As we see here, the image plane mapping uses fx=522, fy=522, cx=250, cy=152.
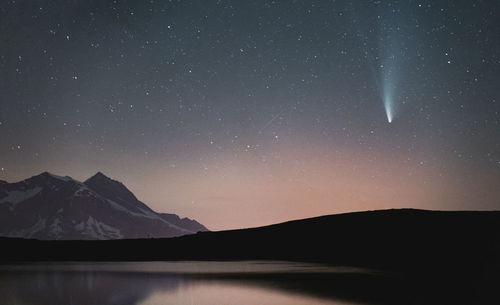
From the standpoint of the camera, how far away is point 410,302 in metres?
19.8

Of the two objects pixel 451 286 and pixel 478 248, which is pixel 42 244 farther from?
pixel 451 286

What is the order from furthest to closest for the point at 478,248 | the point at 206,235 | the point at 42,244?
the point at 42,244
the point at 206,235
the point at 478,248

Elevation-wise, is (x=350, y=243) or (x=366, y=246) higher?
(x=350, y=243)

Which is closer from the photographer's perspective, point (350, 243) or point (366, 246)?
point (366, 246)

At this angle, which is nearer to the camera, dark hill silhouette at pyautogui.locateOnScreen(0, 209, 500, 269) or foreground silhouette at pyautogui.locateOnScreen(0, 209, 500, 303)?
foreground silhouette at pyautogui.locateOnScreen(0, 209, 500, 303)

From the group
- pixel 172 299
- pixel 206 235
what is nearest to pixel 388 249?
pixel 172 299

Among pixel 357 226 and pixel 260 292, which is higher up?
pixel 357 226

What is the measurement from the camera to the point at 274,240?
384ft

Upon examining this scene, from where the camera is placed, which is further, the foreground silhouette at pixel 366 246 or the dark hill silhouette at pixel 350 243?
the dark hill silhouette at pixel 350 243

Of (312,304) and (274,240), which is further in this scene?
(274,240)

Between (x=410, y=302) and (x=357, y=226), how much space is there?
87742 mm

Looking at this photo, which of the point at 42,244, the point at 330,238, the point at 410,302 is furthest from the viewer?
the point at 42,244

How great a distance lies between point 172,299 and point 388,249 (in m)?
61.6

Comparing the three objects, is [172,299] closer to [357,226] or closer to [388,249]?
[388,249]
